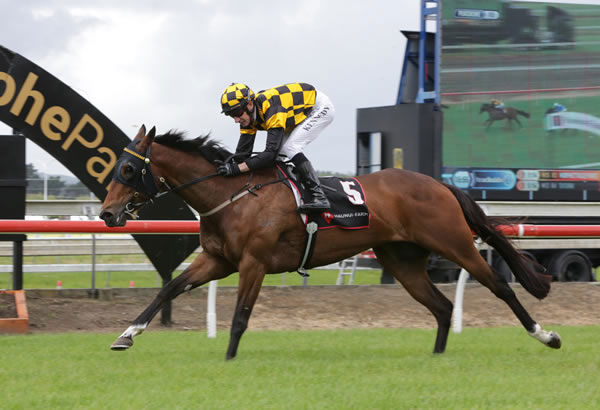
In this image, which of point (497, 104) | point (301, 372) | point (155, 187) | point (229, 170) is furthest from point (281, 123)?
point (497, 104)

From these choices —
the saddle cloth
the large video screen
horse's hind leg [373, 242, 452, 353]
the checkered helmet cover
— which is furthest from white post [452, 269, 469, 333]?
the large video screen

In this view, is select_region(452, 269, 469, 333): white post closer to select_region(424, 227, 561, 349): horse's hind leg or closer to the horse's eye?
select_region(424, 227, 561, 349): horse's hind leg

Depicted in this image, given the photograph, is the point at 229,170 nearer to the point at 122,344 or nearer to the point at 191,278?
the point at 191,278

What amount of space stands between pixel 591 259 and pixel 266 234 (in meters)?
10.2

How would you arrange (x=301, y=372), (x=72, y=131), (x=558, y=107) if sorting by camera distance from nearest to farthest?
(x=301, y=372), (x=72, y=131), (x=558, y=107)

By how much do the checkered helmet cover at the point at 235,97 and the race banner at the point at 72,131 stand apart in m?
2.40

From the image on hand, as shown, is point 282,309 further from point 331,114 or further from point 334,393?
point 334,393

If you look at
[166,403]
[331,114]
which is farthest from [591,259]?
[166,403]

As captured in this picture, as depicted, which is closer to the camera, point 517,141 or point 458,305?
point 458,305

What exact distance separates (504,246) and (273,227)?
6.60 feet

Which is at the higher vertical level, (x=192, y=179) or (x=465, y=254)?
(x=192, y=179)

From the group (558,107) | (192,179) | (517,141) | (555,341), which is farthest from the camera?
(558,107)

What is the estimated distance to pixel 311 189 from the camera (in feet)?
19.8

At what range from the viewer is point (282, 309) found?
28.6ft
